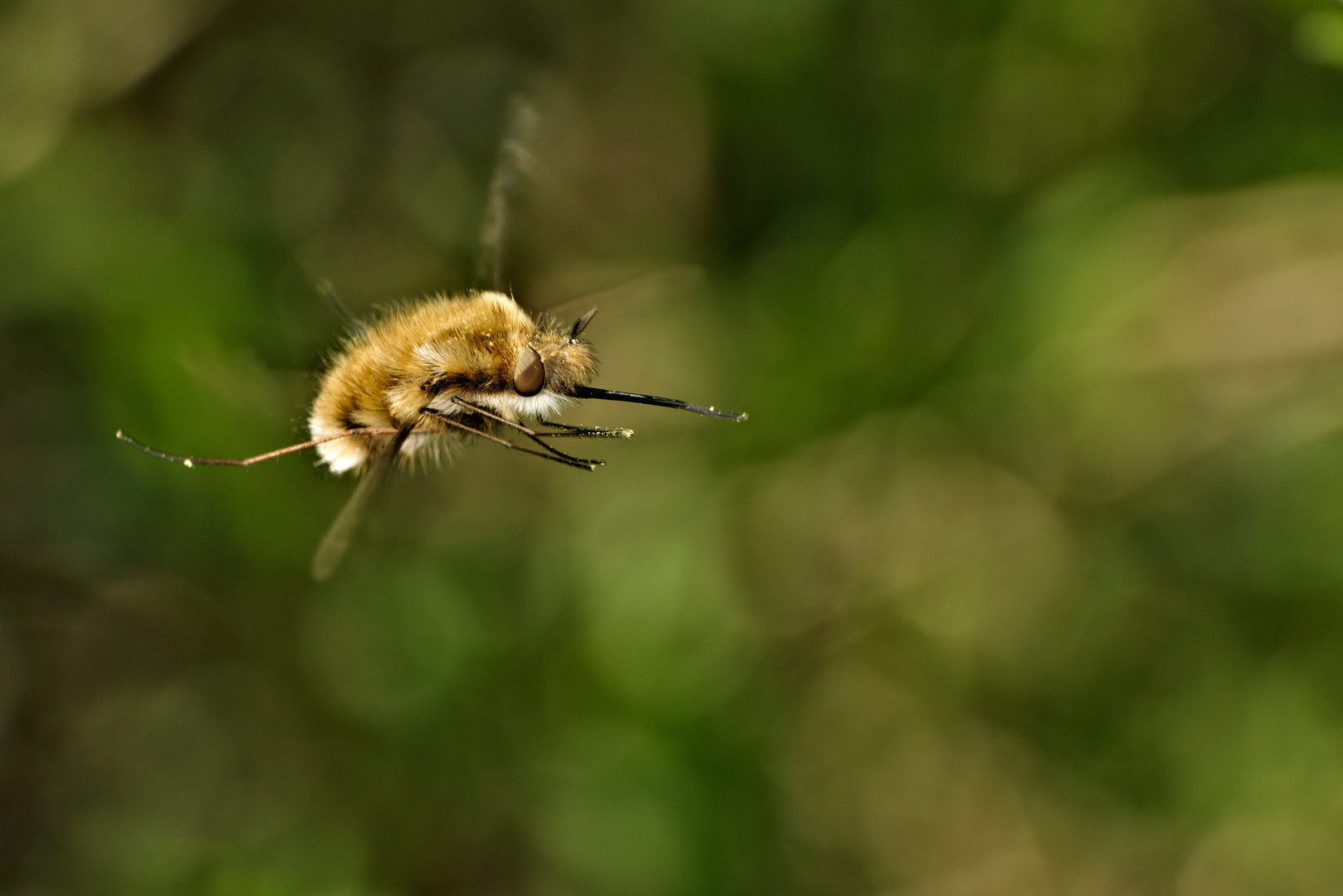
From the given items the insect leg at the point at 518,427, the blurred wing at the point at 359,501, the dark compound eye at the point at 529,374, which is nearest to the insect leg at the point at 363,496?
the blurred wing at the point at 359,501

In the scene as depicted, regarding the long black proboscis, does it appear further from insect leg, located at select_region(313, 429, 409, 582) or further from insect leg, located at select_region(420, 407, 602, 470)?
insect leg, located at select_region(313, 429, 409, 582)

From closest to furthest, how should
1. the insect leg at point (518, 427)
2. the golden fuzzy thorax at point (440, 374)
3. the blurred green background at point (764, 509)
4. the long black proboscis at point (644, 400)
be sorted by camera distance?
the long black proboscis at point (644, 400), the insect leg at point (518, 427), the golden fuzzy thorax at point (440, 374), the blurred green background at point (764, 509)

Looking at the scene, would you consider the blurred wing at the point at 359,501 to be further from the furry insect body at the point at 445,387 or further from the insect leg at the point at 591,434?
the insect leg at the point at 591,434

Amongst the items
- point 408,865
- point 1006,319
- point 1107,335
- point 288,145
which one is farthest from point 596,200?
point 408,865

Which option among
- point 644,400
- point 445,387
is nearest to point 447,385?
point 445,387

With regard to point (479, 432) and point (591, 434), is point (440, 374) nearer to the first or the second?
point (479, 432)

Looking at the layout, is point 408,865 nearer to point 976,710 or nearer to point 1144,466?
point 976,710
